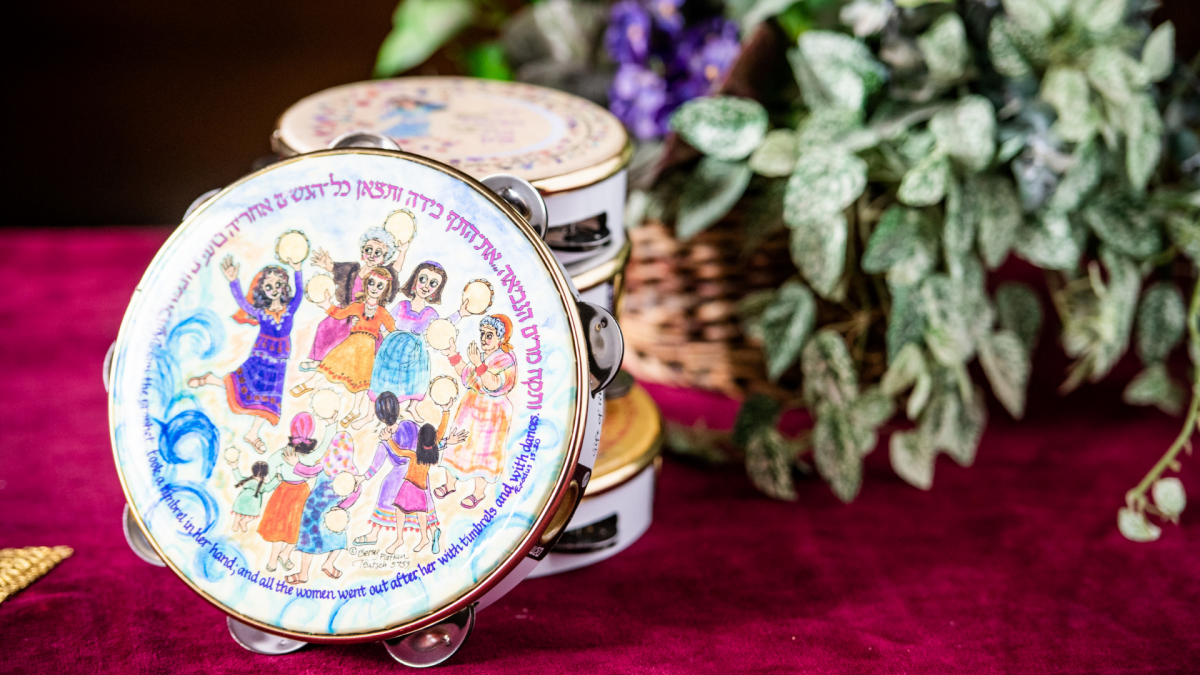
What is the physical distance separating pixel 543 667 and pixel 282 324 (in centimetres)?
30

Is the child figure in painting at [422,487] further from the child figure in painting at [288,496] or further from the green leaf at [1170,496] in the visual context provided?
the green leaf at [1170,496]

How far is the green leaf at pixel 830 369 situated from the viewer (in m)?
0.85

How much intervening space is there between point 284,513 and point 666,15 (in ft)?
2.20

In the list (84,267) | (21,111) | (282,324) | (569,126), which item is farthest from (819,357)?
(21,111)

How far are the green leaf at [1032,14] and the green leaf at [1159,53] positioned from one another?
0.32 ft

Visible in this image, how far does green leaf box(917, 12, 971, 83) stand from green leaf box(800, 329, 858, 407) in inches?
9.8

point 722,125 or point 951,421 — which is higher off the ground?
point 722,125

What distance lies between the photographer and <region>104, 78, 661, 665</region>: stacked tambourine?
62 cm

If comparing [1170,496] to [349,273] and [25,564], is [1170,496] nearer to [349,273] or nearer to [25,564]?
[349,273]

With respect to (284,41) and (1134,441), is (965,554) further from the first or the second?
(284,41)

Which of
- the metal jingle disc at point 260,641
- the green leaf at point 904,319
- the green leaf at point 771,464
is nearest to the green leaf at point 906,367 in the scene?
the green leaf at point 904,319

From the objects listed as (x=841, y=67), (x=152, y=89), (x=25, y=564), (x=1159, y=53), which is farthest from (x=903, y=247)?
(x=152, y=89)

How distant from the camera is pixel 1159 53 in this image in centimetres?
82
